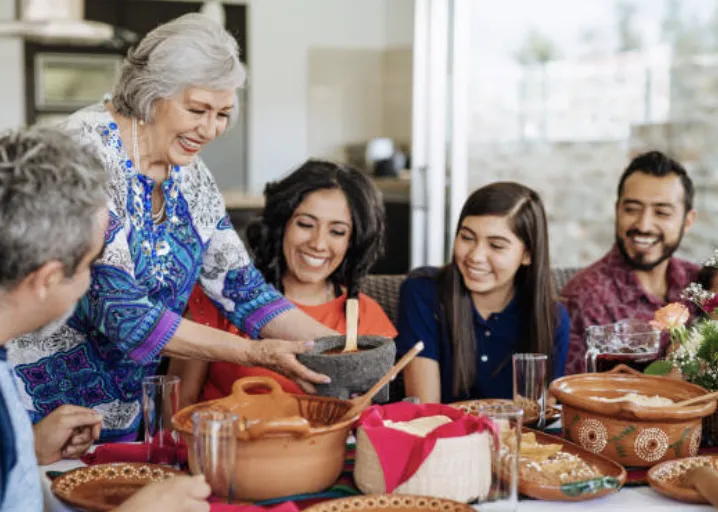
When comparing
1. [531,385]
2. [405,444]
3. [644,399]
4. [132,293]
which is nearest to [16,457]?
[405,444]

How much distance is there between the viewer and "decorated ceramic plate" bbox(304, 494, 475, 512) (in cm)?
129

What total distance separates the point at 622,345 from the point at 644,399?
243mm

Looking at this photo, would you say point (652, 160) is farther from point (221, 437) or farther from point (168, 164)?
point (221, 437)

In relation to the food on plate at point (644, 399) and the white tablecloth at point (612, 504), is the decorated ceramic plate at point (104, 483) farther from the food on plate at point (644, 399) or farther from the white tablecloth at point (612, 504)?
the food on plate at point (644, 399)

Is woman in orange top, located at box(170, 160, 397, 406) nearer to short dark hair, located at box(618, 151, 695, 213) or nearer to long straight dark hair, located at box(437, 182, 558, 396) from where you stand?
long straight dark hair, located at box(437, 182, 558, 396)

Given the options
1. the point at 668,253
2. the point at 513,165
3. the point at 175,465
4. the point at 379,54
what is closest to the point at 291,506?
the point at 175,465

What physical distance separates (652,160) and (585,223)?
134 cm

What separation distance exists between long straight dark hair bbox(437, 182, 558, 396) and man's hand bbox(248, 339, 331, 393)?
0.73 metres

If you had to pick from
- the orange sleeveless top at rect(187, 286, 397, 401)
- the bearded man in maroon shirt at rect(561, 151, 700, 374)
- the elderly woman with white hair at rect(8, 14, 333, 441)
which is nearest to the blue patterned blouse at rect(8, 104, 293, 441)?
the elderly woman with white hair at rect(8, 14, 333, 441)

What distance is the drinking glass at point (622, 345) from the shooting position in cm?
189

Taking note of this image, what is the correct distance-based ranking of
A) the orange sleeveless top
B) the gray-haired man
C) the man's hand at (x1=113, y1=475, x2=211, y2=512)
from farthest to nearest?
1. the orange sleeveless top
2. the man's hand at (x1=113, y1=475, x2=211, y2=512)
3. the gray-haired man

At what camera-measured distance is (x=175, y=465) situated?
5.15 feet

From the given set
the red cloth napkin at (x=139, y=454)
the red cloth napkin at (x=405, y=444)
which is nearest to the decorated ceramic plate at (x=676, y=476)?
the red cloth napkin at (x=405, y=444)

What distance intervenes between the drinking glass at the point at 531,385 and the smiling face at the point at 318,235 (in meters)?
0.83
